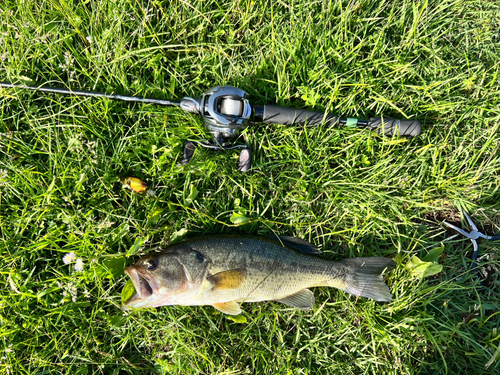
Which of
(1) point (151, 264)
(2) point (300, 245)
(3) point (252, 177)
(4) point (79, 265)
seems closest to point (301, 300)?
(2) point (300, 245)

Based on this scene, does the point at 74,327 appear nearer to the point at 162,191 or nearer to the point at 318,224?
the point at 162,191

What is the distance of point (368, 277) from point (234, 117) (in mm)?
2112

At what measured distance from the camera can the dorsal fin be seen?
305 centimetres

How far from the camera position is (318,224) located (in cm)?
315

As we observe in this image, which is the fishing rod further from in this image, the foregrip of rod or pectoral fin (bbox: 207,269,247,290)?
pectoral fin (bbox: 207,269,247,290)

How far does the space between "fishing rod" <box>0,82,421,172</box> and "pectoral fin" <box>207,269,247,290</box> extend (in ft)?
3.42

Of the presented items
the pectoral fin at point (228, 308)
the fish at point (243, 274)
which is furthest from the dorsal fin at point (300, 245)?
the pectoral fin at point (228, 308)

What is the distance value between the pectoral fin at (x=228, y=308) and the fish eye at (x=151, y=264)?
69cm

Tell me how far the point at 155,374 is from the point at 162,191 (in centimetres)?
190

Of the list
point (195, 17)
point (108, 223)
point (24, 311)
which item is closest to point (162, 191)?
point (108, 223)

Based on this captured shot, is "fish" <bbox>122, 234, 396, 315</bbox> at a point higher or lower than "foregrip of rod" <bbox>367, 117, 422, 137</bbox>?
lower

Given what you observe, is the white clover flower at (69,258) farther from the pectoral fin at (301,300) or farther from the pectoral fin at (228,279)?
the pectoral fin at (301,300)

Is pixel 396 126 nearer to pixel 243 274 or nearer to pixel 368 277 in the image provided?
pixel 368 277

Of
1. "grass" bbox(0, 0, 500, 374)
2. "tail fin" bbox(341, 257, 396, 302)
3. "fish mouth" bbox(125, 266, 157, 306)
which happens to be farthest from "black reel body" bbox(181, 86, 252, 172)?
"tail fin" bbox(341, 257, 396, 302)
